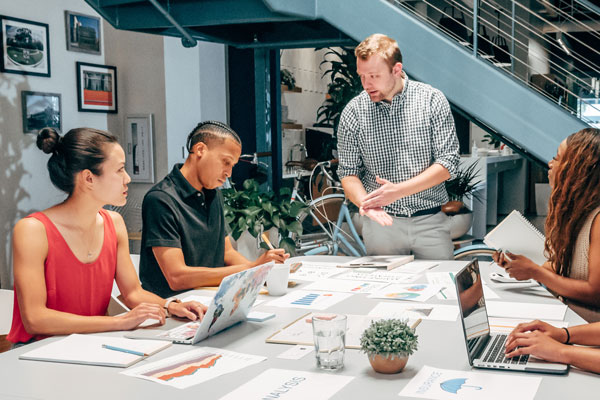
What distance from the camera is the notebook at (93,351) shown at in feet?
4.45

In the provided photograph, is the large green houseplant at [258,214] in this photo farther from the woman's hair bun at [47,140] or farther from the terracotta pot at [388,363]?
the terracotta pot at [388,363]

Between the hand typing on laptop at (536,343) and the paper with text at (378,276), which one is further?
the paper with text at (378,276)

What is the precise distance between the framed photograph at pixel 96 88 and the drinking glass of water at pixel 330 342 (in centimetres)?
423

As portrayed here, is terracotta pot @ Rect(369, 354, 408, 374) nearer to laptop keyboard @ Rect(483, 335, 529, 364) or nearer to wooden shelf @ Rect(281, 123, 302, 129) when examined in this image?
laptop keyboard @ Rect(483, 335, 529, 364)

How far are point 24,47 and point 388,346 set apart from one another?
4116 mm

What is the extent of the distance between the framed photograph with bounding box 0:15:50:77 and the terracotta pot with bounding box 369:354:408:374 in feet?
13.0

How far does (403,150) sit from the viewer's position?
271 centimetres

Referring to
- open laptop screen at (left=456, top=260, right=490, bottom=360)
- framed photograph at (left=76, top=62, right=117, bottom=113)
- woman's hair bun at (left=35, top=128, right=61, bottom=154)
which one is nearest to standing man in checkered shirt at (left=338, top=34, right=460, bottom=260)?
open laptop screen at (left=456, top=260, right=490, bottom=360)

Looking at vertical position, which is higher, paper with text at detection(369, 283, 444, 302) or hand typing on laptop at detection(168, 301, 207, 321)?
hand typing on laptop at detection(168, 301, 207, 321)

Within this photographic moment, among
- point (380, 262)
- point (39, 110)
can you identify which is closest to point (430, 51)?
A: point (380, 262)

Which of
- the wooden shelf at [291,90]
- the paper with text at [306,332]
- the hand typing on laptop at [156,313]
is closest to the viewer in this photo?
the paper with text at [306,332]

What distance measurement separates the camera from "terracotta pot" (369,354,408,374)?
124cm

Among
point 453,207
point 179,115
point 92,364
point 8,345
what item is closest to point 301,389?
point 92,364

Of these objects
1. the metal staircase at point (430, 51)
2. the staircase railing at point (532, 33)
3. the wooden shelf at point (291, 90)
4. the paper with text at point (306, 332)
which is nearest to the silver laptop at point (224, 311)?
the paper with text at point (306, 332)
